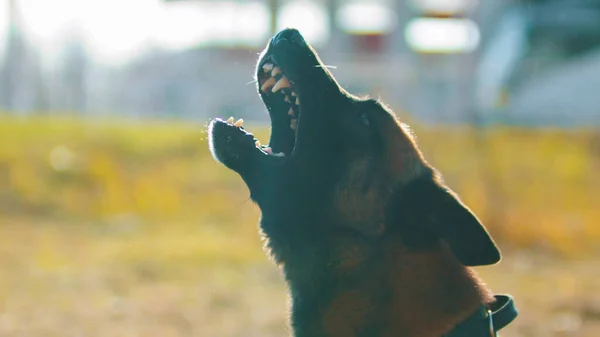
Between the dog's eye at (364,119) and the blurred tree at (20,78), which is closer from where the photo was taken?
the dog's eye at (364,119)

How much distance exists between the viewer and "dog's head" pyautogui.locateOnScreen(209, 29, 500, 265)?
3303 millimetres

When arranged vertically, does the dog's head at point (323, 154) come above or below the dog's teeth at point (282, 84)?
below

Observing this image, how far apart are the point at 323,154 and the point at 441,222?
0.60 meters

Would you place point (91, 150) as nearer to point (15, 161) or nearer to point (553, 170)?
point (15, 161)

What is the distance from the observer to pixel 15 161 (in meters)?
14.7

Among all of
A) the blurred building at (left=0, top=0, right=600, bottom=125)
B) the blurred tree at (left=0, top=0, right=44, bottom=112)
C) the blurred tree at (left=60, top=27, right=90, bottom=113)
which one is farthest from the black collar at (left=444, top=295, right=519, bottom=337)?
the blurred tree at (left=60, top=27, right=90, bottom=113)

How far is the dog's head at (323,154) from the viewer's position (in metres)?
3.30

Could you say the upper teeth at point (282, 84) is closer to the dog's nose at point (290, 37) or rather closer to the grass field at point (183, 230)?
the dog's nose at point (290, 37)

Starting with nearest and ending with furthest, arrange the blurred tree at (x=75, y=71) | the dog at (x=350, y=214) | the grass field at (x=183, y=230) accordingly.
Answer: the dog at (x=350, y=214), the grass field at (x=183, y=230), the blurred tree at (x=75, y=71)

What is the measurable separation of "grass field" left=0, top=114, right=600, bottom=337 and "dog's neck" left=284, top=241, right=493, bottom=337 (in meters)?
2.84

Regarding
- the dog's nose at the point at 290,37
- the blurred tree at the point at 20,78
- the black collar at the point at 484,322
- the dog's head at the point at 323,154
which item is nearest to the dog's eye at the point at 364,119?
the dog's head at the point at 323,154

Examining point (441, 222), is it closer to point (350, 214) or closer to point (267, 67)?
point (350, 214)

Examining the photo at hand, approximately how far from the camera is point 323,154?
3.39 meters

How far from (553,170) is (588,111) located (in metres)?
9.98
